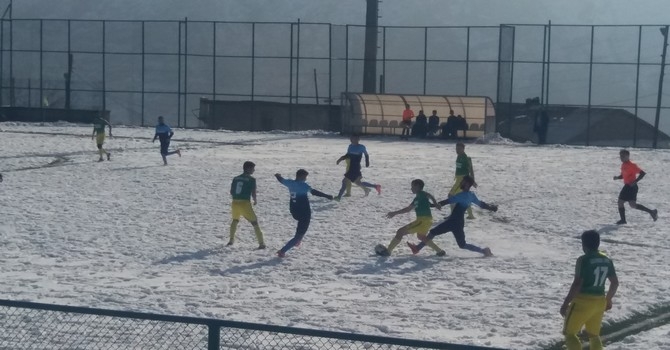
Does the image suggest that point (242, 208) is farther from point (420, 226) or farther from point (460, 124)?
point (460, 124)

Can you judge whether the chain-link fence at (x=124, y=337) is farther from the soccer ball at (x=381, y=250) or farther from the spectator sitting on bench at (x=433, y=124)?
the spectator sitting on bench at (x=433, y=124)

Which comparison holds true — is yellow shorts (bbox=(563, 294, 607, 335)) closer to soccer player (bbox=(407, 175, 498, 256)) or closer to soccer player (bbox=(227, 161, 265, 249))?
soccer player (bbox=(407, 175, 498, 256))

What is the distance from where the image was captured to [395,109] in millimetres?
47281

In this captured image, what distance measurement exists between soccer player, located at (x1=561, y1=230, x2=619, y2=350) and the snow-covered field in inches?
63.8

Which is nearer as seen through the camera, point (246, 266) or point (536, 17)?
point (246, 266)

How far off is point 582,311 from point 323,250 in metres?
7.54

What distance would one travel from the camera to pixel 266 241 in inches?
700

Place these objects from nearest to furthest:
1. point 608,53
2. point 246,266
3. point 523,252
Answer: point 246,266, point 523,252, point 608,53

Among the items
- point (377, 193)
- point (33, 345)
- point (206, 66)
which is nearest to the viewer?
point (33, 345)

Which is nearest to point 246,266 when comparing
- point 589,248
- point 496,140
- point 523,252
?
point 523,252

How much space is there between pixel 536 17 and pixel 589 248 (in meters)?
82.8

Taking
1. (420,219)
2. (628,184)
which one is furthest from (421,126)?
(420,219)

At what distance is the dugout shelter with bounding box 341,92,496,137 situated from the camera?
151 ft

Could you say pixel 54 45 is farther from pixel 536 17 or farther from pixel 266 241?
pixel 266 241
